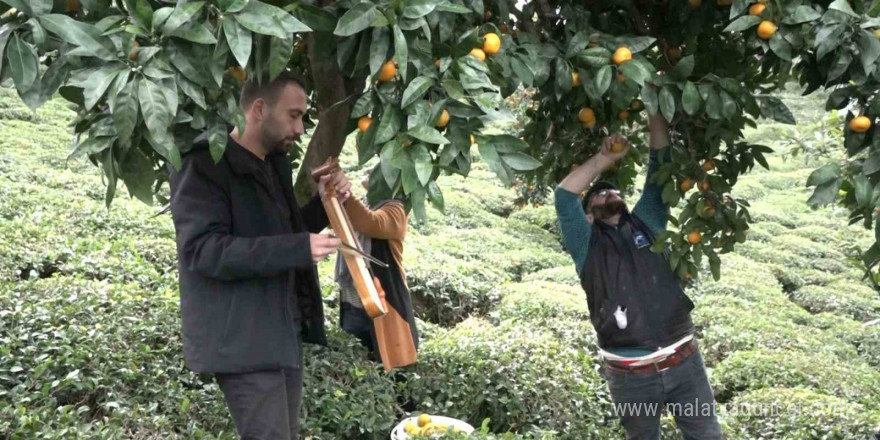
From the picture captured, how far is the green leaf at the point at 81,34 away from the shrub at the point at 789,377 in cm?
525

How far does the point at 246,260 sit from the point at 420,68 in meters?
0.82

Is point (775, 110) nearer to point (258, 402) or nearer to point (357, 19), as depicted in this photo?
point (357, 19)

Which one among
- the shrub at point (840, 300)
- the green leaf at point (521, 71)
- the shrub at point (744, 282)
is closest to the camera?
the green leaf at point (521, 71)

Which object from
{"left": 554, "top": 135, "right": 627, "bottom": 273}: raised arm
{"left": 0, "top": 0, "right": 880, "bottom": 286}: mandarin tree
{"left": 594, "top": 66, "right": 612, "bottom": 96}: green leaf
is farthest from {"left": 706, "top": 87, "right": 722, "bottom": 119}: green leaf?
{"left": 554, "top": 135, "right": 627, "bottom": 273}: raised arm

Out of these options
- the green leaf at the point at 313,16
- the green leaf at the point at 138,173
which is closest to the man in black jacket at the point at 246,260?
the green leaf at the point at 138,173

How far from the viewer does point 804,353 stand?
7.05 m

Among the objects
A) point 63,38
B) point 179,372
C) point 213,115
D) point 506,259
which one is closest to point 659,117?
point 213,115

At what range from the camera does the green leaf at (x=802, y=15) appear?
90.9 inches

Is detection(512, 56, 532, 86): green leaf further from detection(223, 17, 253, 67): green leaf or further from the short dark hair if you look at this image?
detection(223, 17, 253, 67): green leaf

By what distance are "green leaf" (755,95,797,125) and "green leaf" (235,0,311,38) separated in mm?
1555

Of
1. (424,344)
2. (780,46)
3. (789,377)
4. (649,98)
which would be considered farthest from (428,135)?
(789,377)

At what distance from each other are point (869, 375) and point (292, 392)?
555 centimetres

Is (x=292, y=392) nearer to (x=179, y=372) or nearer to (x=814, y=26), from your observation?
(x=179, y=372)

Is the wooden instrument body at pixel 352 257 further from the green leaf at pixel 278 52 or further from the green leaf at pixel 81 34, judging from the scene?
the green leaf at pixel 81 34
